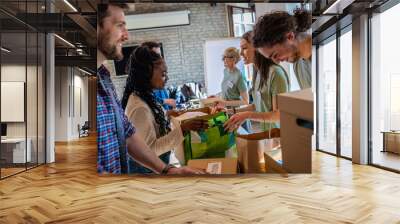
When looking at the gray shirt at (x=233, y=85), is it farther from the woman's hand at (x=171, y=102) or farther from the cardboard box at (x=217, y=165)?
the cardboard box at (x=217, y=165)

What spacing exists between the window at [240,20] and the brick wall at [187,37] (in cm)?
10

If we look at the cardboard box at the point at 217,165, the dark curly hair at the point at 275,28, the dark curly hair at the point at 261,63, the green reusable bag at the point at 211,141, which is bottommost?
the cardboard box at the point at 217,165

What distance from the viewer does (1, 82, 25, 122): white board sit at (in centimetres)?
656

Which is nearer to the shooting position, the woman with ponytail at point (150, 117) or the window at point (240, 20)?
the woman with ponytail at point (150, 117)

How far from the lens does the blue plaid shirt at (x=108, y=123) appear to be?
240 inches

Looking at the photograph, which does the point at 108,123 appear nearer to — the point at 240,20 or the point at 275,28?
the point at 240,20

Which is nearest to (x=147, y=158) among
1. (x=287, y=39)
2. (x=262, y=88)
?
(x=262, y=88)

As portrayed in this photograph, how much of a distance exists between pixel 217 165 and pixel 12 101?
4.04 m

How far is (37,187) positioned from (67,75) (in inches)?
432

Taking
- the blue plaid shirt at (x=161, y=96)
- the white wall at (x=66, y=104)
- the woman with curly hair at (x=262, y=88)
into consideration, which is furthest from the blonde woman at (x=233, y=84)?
the white wall at (x=66, y=104)

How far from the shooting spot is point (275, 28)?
6.19 meters

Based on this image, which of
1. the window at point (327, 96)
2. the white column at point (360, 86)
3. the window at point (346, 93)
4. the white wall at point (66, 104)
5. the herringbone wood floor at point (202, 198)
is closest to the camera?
the herringbone wood floor at point (202, 198)

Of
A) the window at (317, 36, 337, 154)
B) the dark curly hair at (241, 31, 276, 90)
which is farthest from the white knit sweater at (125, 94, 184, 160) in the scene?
the window at (317, 36, 337, 154)

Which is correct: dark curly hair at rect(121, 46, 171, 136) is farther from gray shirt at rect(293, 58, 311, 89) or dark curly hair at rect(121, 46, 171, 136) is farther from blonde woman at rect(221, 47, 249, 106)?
gray shirt at rect(293, 58, 311, 89)
